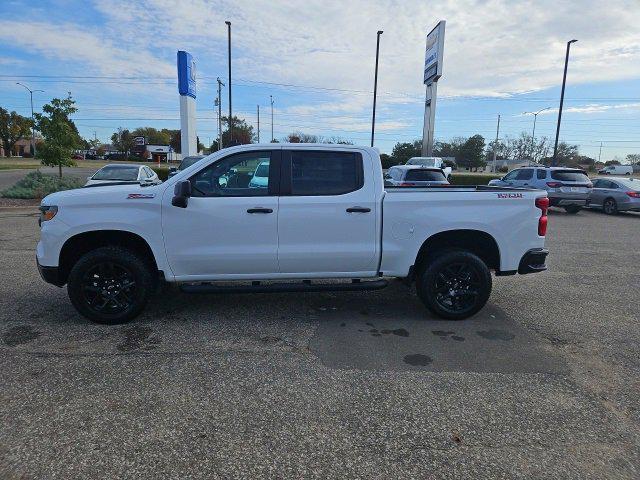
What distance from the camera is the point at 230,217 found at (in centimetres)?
448

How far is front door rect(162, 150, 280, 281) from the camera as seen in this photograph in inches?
176

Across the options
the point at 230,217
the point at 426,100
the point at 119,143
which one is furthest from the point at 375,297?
the point at 119,143

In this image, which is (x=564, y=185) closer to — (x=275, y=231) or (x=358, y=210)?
(x=358, y=210)

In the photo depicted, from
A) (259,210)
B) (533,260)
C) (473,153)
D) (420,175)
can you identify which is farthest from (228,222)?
(473,153)

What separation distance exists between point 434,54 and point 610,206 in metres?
16.7

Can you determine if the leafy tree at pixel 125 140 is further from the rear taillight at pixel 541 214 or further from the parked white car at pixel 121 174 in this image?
the rear taillight at pixel 541 214

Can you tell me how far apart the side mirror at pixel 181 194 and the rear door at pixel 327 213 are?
92 cm

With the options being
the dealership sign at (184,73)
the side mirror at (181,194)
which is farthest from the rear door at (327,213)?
the dealership sign at (184,73)

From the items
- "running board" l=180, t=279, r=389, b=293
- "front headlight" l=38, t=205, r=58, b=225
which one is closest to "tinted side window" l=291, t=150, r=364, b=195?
"running board" l=180, t=279, r=389, b=293

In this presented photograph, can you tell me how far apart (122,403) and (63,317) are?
2.22 metres

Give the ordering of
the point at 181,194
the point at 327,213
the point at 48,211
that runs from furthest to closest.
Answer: the point at 327,213 → the point at 48,211 → the point at 181,194

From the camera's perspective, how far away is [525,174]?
16641 mm

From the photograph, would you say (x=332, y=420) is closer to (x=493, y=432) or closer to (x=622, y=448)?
(x=493, y=432)

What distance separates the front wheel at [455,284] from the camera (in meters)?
4.80
